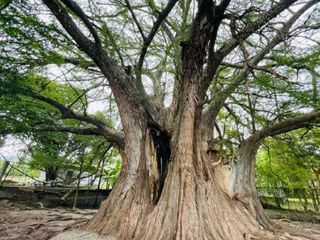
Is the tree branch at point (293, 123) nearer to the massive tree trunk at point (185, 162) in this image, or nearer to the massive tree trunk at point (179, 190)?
the massive tree trunk at point (185, 162)

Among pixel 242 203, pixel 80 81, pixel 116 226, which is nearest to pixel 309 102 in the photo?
pixel 242 203

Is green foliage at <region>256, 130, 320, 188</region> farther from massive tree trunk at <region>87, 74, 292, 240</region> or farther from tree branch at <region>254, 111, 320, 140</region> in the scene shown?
massive tree trunk at <region>87, 74, 292, 240</region>

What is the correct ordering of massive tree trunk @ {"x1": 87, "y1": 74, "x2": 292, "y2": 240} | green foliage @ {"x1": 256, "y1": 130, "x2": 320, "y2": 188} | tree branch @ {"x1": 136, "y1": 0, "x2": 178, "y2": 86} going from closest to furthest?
massive tree trunk @ {"x1": 87, "y1": 74, "x2": 292, "y2": 240}
tree branch @ {"x1": 136, "y1": 0, "x2": 178, "y2": 86}
green foliage @ {"x1": 256, "y1": 130, "x2": 320, "y2": 188}

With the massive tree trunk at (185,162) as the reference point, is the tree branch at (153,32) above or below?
above

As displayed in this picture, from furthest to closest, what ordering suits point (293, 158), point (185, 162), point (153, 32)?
point (293, 158) → point (153, 32) → point (185, 162)

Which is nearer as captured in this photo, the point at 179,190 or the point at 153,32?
the point at 179,190

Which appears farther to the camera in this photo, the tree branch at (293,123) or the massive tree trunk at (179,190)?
the tree branch at (293,123)

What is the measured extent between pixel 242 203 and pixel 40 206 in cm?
669

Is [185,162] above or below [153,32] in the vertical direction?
below

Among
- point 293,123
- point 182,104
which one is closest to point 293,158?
point 293,123

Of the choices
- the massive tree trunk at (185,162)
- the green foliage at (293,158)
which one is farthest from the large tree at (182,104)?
the green foliage at (293,158)

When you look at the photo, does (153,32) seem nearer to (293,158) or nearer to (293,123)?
(293,123)

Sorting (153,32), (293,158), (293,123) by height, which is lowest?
(293,123)

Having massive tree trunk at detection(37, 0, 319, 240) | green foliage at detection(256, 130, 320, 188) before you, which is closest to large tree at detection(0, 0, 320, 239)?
massive tree trunk at detection(37, 0, 319, 240)
